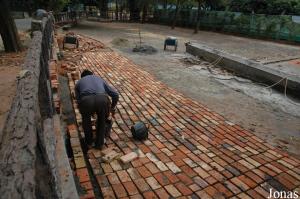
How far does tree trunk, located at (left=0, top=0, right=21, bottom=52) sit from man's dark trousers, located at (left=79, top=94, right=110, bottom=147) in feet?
28.9

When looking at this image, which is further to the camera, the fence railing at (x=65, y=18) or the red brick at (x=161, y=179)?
the fence railing at (x=65, y=18)

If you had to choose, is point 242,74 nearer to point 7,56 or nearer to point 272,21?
point 7,56

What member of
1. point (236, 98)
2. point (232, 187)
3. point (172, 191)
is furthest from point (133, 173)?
point (236, 98)

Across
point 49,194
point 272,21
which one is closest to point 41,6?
point 272,21

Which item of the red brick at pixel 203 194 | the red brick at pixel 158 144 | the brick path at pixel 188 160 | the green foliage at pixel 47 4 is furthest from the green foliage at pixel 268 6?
the red brick at pixel 203 194

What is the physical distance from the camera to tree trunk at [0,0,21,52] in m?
11.1

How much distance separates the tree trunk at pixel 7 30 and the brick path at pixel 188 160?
23.9ft

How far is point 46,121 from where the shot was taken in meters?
3.56

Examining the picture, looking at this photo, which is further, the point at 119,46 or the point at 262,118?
the point at 119,46

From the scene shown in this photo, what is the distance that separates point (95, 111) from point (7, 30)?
9066mm

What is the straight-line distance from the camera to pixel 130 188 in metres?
3.74

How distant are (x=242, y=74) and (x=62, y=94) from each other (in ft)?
21.0

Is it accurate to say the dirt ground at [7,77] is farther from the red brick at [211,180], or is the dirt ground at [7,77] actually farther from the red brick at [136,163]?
the red brick at [211,180]

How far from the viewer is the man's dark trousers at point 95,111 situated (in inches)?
167
